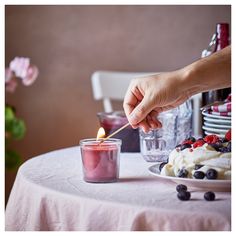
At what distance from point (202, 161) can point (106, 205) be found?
259mm

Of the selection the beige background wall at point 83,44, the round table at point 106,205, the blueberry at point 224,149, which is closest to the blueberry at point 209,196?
the round table at point 106,205

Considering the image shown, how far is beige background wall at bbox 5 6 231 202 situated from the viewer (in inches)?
130

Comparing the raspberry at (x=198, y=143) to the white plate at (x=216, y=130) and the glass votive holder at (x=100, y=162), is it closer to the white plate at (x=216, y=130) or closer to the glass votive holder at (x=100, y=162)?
the glass votive holder at (x=100, y=162)

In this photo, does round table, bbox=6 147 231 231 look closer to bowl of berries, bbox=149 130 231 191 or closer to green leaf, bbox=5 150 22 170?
bowl of berries, bbox=149 130 231 191

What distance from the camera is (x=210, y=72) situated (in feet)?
4.63

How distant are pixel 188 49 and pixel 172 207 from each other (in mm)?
2247

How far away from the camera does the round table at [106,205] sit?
115cm

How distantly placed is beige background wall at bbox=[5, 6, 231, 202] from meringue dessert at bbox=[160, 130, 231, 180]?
6.43 ft

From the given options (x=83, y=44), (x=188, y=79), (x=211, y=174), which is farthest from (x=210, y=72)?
(x=83, y=44)

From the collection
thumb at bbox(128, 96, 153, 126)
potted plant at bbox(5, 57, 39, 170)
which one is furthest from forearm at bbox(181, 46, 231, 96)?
potted plant at bbox(5, 57, 39, 170)

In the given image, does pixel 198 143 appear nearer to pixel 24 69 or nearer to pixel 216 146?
pixel 216 146

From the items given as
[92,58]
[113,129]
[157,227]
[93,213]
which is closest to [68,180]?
[93,213]

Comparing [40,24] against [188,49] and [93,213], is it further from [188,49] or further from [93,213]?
[93,213]
